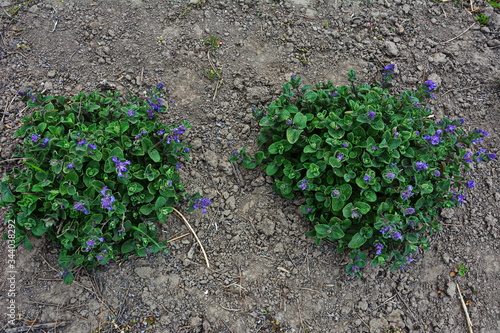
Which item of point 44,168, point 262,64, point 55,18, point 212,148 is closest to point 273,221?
point 212,148

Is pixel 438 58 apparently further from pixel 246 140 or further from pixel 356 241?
pixel 356 241

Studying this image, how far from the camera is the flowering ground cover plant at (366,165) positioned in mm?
3258

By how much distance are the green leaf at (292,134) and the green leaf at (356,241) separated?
3.31ft

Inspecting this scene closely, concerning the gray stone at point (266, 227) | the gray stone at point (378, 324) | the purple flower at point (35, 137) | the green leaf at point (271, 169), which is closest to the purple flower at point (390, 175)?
the green leaf at point (271, 169)

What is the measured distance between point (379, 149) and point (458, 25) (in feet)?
8.70

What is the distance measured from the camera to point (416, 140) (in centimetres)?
341

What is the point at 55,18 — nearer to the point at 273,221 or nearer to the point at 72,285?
the point at 72,285

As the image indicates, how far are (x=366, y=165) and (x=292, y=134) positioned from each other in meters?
0.72

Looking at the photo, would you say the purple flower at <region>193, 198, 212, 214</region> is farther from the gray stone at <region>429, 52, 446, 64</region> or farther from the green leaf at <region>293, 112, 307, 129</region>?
the gray stone at <region>429, 52, 446, 64</region>

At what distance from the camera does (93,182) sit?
10.1ft

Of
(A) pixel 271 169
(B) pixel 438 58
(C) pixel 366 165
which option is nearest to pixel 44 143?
(A) pixel 271 169

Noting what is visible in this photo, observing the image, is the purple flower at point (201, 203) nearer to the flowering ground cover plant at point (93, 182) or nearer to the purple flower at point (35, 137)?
the flowering ground cover plant at point (93, 182)

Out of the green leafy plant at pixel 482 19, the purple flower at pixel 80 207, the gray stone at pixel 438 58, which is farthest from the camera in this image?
the green leafy plant at pixel 482 19

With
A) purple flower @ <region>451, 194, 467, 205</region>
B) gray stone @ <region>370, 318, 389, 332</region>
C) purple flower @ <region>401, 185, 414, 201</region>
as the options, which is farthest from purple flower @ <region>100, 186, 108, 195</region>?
purple flower @ <region>451, 194, 467, 205</region>
